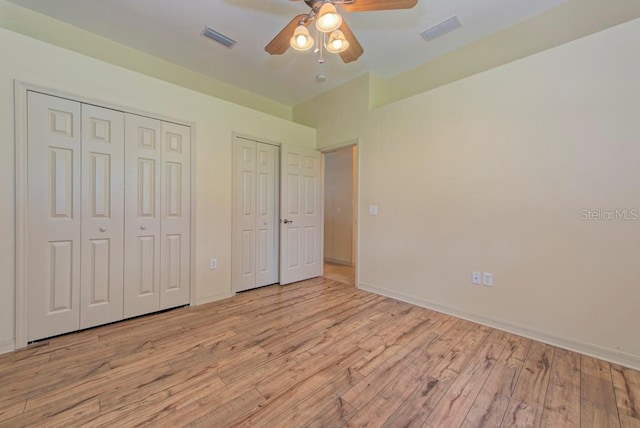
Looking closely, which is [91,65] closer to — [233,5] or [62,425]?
[233,5]

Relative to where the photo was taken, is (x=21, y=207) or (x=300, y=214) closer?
(x=21, y=207)

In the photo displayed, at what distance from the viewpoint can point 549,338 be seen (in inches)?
82.4

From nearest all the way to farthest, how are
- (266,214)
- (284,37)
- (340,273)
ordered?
(284,37), (266,214), (340,273)

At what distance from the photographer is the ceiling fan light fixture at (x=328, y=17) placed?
1.61 meters

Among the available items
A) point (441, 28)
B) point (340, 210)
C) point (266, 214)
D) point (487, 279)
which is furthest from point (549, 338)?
point (340, 210)

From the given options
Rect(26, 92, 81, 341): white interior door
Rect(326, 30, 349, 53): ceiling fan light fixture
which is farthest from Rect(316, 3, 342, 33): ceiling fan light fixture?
Rect(26, 92, 81, 341): white interior door

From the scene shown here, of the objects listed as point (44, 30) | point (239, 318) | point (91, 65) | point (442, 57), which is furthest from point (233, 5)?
point (239, 318)

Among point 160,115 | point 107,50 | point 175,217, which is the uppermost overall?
point 107,50

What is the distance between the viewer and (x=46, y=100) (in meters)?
2.05

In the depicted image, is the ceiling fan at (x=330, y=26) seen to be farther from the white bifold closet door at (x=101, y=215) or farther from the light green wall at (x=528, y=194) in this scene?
the white bifold closet door at (x=101, y=215)

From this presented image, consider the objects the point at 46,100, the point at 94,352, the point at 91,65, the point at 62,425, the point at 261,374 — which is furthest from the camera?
the point at 91,65

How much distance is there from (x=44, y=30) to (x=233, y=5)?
1.87m

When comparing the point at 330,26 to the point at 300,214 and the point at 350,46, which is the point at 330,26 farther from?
the point at 300,214

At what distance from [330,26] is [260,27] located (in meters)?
1.28
